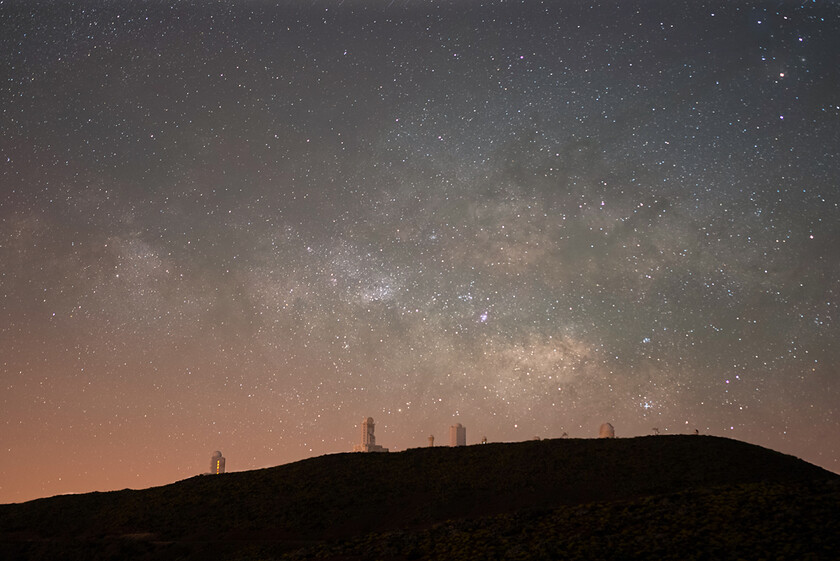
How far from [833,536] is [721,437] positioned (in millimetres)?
18973

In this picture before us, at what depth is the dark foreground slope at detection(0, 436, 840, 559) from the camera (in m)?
19.6

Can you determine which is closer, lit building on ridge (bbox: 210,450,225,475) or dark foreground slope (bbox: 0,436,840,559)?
dark foreground slope (bbox: 0,436,840,559)

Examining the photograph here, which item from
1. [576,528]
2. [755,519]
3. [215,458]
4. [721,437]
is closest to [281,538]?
[576,528]

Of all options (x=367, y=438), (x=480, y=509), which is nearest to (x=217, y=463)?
(x=367, y=438)

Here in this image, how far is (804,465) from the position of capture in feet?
104

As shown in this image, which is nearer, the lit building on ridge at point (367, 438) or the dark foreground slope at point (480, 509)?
the dark foreground slope at point (480, 509)

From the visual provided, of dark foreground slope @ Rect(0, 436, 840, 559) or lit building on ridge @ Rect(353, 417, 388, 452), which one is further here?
lit building on ridge @ Rect(353, 417, 388, 452)

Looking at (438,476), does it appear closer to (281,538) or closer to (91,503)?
(281,538)

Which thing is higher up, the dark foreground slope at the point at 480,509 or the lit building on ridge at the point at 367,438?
the lit building on ridge at the point at 367,438

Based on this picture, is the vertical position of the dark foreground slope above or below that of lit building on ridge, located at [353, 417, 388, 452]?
below

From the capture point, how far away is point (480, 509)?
92.4ft

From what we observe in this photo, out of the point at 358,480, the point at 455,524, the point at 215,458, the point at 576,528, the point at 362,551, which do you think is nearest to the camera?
the point at 576,528

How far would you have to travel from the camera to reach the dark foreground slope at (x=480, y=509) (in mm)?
19641

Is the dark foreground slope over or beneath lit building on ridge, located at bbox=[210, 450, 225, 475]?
beneath
